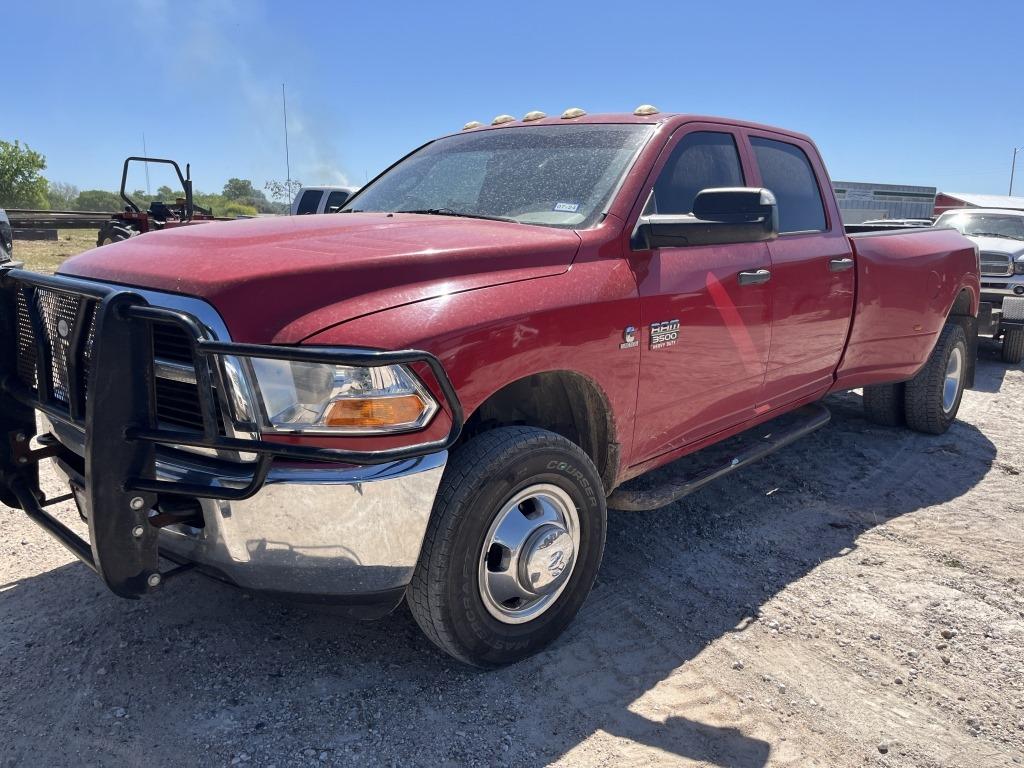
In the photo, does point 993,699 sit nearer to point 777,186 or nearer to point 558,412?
point 558,412


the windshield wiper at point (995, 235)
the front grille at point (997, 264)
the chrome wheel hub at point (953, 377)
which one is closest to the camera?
the chrome wheel hub at point (953, 377)

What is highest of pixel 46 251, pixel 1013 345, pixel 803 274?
pixel 46 251

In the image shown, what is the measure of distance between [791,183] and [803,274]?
67cm

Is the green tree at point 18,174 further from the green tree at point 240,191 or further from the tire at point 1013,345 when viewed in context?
the tire at point 1013,345

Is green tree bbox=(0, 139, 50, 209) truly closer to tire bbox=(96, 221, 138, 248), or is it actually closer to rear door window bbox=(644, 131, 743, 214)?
tire bbox=(96, 221, 138, 248)

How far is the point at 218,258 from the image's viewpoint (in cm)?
247

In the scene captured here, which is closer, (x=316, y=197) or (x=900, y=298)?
(x=900, y=298)

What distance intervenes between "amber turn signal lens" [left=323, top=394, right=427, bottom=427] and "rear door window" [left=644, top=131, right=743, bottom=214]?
1.51 metres

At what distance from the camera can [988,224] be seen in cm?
1139

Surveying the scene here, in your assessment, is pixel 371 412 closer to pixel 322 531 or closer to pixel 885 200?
pixel 322 531

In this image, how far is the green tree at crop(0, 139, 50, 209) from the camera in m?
43.8

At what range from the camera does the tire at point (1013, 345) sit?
29.7 feet

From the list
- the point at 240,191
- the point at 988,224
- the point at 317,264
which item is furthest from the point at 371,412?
the point at 240,191

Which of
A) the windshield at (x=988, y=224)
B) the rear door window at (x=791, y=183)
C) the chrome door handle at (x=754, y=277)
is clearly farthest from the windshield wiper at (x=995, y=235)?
the chrome door handle at (x=754, y=277)
